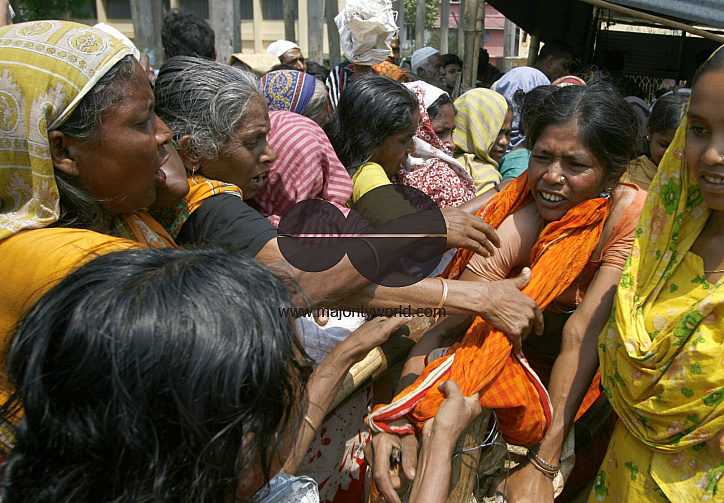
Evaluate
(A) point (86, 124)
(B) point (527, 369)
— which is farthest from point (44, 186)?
(B) point (527, 369)

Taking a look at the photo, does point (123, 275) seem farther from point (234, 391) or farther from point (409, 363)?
point (409, 363)

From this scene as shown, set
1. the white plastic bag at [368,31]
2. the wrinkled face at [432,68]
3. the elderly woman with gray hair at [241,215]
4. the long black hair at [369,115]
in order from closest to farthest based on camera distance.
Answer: the elderly woman with gray hair at [241,215] → the long black hair at [369,115] → the white plastic bag at [368,31] → the wrinkled face at [432,68]

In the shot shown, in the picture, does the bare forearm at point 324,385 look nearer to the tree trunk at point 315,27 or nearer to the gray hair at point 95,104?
the gray hair at point 95,104

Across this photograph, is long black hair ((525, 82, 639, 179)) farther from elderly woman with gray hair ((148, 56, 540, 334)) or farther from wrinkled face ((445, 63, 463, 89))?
wrinkled face ((445, 63, 463, 89))

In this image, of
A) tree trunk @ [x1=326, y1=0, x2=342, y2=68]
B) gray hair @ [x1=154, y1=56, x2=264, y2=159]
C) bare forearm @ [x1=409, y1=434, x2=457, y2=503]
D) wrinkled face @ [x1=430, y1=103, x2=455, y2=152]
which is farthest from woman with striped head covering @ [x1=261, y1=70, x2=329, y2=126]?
tree trunk @ [x1=326, y1=0, x2=342, y2=68]

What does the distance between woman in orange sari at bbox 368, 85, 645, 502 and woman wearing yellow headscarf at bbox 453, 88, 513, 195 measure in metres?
1.58

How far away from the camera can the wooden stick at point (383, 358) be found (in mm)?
1928

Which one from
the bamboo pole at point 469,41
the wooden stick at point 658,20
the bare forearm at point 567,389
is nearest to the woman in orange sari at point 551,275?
the bare forearm at point 567,389

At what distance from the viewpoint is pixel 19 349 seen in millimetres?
849

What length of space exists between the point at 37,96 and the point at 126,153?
26 cm

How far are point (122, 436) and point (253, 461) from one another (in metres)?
0.25

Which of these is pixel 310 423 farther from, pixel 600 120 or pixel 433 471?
pixel 600 120

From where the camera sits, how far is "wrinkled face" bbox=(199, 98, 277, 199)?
199cm

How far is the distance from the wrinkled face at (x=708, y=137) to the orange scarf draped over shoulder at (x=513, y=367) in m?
0.45
